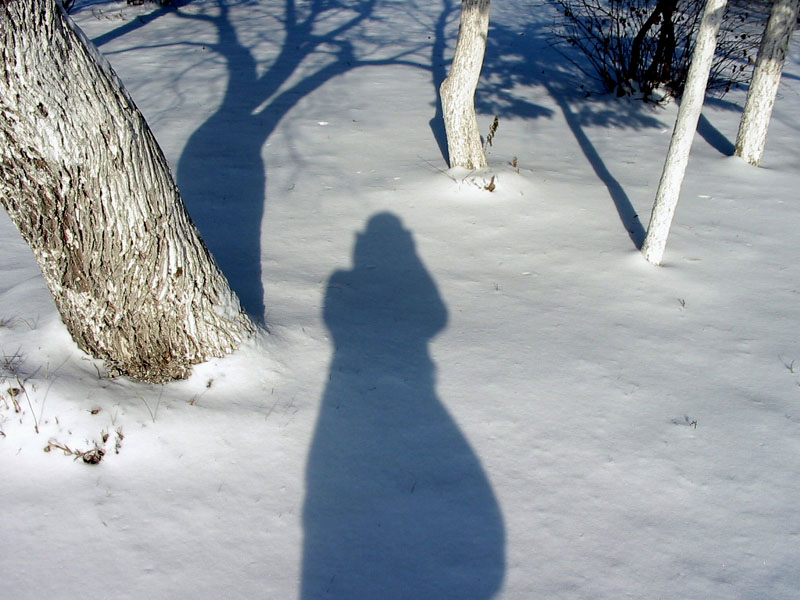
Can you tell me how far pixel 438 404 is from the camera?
4.08 m

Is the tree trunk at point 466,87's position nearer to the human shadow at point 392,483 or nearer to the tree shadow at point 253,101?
the tree shadow at point 253,101

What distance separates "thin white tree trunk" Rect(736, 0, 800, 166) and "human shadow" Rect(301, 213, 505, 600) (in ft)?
17.5

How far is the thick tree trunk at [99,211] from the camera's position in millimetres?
3076

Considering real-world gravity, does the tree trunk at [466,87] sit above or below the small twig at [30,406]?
above

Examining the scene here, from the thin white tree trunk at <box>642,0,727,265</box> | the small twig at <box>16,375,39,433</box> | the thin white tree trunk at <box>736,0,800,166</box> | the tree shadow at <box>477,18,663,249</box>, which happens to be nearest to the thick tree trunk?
the small twig at <box>16,375,39,433</box>

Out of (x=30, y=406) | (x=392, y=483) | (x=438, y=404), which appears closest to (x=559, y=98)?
(x=438, y=404)

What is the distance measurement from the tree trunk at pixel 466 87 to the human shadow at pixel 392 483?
278cm

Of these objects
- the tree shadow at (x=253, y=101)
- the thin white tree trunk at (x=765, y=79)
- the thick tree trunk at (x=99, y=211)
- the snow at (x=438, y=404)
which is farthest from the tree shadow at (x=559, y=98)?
the thick tree trunk at (x=99, y=211)

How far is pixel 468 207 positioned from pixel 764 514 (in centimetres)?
407

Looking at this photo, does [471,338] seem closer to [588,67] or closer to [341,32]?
[588,67]

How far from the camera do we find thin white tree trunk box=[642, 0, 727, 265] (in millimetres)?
4867

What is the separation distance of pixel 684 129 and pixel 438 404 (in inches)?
122

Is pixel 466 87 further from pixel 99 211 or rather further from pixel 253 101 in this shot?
pixel 99 211

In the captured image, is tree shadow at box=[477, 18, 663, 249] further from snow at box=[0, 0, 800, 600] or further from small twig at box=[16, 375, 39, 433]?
small twig at box=[16, 375, 39, 433]
